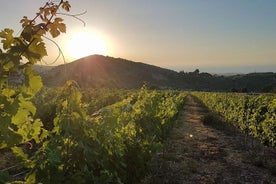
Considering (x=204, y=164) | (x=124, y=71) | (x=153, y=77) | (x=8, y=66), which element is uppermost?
(x=124, y=71)

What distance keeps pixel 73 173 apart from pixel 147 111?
653 centimetres

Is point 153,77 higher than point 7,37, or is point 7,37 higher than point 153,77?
point 153,77

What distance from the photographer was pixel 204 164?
11.8 metres

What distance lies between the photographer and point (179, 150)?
13.8 meters

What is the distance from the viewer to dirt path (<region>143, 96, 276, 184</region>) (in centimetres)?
1009

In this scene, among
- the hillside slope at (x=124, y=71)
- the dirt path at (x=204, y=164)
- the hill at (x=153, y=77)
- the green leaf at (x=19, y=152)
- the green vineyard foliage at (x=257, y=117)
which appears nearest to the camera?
the green leaf at (x=19, y=152)

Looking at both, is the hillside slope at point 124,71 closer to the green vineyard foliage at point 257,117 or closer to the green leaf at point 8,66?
the green vineyard foliage at point 257,117

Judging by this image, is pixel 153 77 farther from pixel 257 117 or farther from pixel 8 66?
pixel 8 66

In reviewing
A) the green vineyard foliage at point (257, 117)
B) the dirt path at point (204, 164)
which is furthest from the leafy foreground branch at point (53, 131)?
the green vineyard foliage at point (257, 117)

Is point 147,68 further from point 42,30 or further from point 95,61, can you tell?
point 42,30

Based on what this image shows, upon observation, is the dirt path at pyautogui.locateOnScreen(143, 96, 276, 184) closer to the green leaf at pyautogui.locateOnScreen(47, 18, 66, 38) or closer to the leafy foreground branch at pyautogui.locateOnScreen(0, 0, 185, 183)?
the leafy foreground branch at pyautogui.locateOnScreen(0, 0, 185, 183)

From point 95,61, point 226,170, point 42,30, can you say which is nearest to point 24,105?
point 42,30

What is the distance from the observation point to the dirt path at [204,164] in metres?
10.1

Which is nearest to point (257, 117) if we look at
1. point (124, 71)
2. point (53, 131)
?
point (53, 131)
